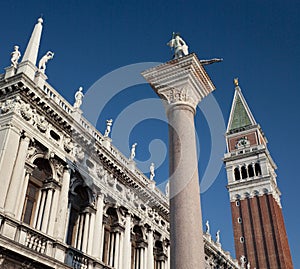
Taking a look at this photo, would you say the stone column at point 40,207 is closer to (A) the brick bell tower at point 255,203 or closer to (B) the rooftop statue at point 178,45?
(B) the rooftop statue at point 178,45

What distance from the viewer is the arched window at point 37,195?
17.0 m

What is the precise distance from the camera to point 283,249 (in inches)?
2207

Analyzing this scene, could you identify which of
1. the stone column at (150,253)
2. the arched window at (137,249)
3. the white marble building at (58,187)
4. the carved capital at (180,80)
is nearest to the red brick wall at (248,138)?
the stone column at (150,253)

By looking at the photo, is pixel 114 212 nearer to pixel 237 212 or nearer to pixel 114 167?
pixel 114 167

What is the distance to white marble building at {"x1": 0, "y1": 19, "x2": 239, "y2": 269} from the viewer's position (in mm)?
15289

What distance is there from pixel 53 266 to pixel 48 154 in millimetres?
5077

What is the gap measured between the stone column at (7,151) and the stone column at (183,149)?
658 cm

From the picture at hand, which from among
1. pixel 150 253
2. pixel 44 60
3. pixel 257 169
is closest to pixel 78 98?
pixel 44 60

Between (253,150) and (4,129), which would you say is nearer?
(4,129)

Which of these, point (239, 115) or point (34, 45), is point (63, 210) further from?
point (239, 115)

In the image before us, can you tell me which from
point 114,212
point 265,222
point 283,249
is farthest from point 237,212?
point 114,212

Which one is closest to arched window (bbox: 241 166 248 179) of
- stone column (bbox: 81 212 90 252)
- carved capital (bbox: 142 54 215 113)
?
stone column (bbox: 81 212 90 252)

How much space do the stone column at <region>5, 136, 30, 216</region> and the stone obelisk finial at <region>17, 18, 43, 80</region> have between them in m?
3.46

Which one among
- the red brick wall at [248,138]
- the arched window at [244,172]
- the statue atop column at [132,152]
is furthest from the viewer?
the red brick wall at [248,138]
